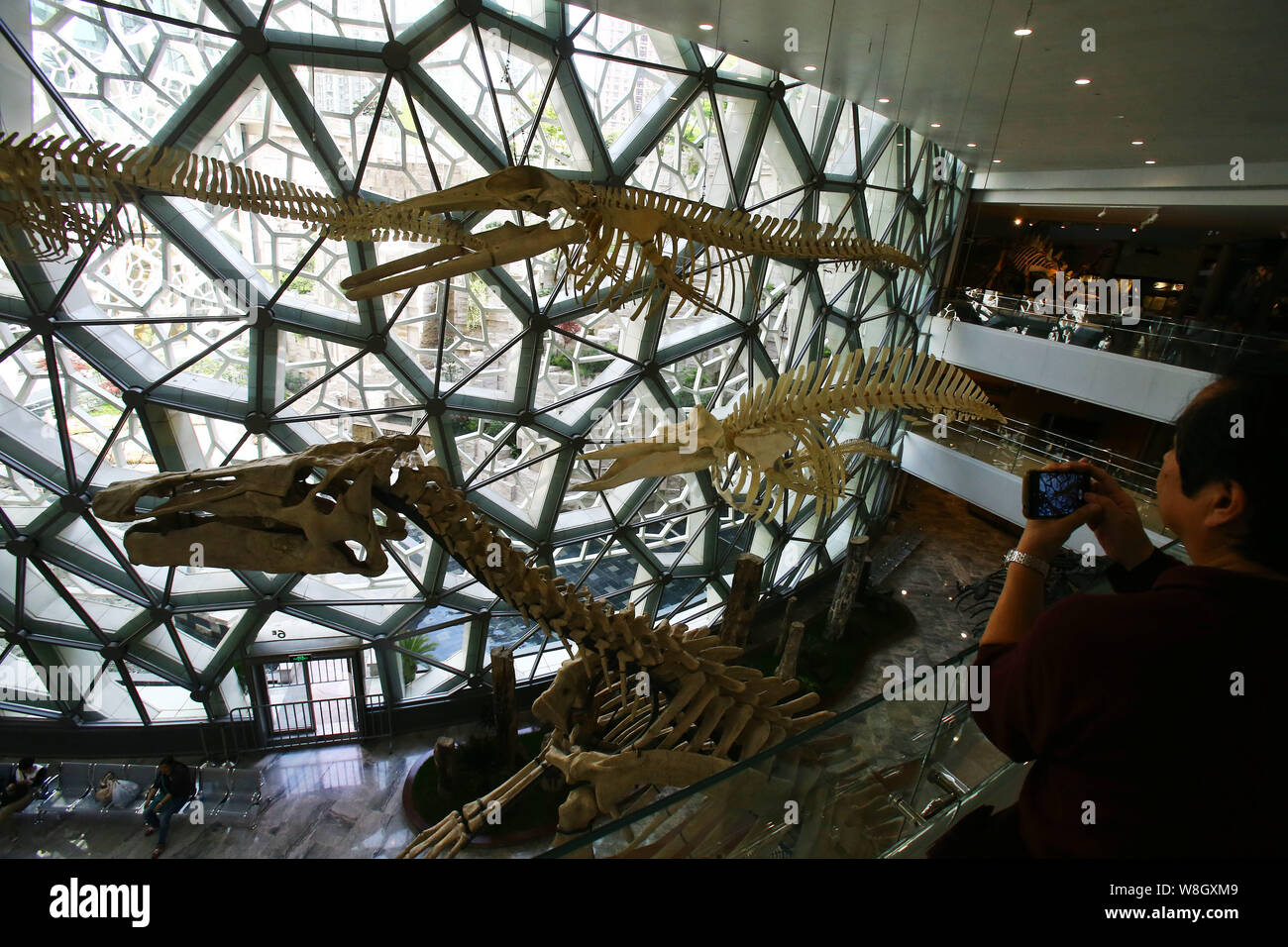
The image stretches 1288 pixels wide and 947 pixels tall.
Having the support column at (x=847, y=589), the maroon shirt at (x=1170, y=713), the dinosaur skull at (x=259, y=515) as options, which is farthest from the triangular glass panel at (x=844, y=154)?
the maroon shirt at (x=1170, y=713)

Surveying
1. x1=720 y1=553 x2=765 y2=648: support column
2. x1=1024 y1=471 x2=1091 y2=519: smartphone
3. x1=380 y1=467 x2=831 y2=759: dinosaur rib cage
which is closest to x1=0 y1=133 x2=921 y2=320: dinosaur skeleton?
x1=380 y1=467 x2=831 y2=759: dinosaur rib cage

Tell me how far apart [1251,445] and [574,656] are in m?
4.13

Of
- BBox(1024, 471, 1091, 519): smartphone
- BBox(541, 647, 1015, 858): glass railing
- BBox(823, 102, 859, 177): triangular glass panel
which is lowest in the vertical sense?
BBox(541, 647, 1015, 858): glass railing

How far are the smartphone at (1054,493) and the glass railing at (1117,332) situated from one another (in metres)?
9.99

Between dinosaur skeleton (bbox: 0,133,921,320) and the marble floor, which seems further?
the marble floor

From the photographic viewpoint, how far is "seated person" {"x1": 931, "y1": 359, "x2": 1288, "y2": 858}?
3.79ft

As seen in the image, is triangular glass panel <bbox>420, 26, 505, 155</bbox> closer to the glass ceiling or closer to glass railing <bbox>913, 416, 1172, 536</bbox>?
the glass ceiling

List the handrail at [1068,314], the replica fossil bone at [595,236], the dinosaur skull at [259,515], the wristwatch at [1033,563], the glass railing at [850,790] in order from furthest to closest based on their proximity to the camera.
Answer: the handrail at [1068,314] → the replica fossil bone at [595,236] → the dinosaur skull at [259,515] → the glass railing at [850,790] → the wristwatch at [1033,563]

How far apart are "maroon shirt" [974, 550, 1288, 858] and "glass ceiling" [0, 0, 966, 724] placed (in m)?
7.23

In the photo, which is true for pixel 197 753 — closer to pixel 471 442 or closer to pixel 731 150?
pixel 471 442

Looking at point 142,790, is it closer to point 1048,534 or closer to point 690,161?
point 1048,534

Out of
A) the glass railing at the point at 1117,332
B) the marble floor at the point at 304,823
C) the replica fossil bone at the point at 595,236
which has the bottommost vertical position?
the marble floor at the point at 304,823

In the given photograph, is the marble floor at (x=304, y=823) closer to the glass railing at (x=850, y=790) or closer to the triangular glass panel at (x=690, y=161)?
the glass railing at (x=850, y=790)

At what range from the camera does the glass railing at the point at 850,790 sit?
230 centimetres
